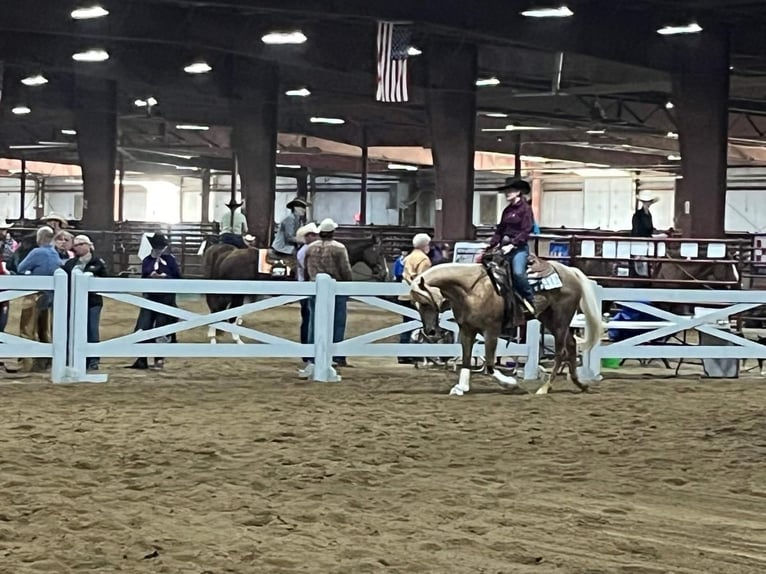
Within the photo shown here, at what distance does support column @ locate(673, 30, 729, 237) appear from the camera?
22562 mm

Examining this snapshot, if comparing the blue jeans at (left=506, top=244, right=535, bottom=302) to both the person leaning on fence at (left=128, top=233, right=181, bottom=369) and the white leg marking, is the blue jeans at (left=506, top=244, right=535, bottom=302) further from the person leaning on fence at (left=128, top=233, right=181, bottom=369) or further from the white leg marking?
the person leaning on fence at (left=128, top=233, right=181, bottom=369)

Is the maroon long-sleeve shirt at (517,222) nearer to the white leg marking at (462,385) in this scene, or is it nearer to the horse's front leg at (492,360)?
the horse's front leg at (492,360)

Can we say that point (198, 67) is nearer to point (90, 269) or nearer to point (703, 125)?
point (703, 125)

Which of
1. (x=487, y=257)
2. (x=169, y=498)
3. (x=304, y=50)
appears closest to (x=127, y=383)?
(x=487, y=257)

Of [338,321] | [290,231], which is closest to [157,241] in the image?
[338,321]

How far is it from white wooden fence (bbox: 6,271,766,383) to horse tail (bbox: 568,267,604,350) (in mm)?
604

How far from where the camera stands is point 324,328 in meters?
12.9

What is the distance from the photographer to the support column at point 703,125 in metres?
22.6

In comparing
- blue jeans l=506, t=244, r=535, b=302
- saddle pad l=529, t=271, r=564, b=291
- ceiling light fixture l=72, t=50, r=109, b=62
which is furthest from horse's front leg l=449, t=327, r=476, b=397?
ceiling light fixture l=72, t=50, r=109, b=62

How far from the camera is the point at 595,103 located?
31.3 metres

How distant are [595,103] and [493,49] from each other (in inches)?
262

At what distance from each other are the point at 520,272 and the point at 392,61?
8.66 meters

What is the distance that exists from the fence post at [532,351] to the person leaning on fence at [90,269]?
181 inches

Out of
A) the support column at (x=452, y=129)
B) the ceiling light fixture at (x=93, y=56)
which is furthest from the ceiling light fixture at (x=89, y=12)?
the support column at (x=452, y=129)
